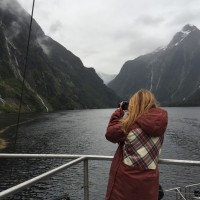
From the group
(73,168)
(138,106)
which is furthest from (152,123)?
(73,168)

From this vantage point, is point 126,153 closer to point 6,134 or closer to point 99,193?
point 99,193

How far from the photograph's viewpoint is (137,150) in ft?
16.8

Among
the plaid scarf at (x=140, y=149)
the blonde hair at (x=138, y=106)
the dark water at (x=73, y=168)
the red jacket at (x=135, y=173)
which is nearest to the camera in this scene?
the red jacket at (x=135, y=173)

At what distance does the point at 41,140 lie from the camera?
85812 millimetres

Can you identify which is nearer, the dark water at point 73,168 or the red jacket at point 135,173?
the red jacket at point 135,173

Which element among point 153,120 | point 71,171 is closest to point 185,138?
point 71,171

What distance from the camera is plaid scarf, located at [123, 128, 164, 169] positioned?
16.7 feet

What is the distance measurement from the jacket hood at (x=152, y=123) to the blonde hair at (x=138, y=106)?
0.09m

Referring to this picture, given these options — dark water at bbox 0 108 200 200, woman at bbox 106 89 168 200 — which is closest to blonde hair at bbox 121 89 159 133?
woman at bbox 106 89 168 200

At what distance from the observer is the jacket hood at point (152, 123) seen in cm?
516

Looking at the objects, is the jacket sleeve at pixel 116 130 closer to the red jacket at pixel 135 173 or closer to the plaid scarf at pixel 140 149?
the red jacket at pixel 135 173

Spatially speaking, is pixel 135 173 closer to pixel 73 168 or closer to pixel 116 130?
pixel 116 130

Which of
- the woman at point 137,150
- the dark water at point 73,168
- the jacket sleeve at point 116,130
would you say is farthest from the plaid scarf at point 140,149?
the dark water at point 73,168

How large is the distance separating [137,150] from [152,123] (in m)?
0.46
